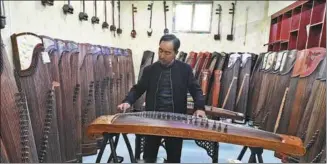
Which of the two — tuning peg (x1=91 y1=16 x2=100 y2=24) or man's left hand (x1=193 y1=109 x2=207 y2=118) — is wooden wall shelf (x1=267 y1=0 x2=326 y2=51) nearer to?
man's left hand (x1=193 y1=109 x2=207 y2=118)

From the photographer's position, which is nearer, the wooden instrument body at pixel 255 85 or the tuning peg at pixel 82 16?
the tuning peg at pixel 82 16

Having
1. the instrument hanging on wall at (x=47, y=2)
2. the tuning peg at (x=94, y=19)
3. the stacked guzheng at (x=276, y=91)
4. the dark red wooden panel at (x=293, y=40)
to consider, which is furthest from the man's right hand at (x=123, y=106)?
the dark red wooden panel at (x=293, y=40)

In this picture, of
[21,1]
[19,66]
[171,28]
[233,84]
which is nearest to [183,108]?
[19,66]

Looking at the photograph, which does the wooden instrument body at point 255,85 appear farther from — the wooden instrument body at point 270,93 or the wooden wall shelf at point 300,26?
the wooden wall shelf at point 300,26

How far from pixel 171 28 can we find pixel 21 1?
5.07m

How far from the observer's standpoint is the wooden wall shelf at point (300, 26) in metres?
3.55

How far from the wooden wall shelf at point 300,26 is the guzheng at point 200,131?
1947 millimetres

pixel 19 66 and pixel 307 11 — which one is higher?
pixel 307 11

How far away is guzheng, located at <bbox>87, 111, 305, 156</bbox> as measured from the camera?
155cm

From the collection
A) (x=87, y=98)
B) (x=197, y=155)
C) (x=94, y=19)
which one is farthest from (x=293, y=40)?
(x=87, y=98)

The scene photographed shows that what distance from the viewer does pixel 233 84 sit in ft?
15.7

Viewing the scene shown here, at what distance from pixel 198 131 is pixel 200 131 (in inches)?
0.5

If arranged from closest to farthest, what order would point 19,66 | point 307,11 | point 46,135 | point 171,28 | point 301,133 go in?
point 19,66 < point 46,135 < point 301,133 < point 307,11 < point 171,28

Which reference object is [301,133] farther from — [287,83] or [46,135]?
[46,135]
